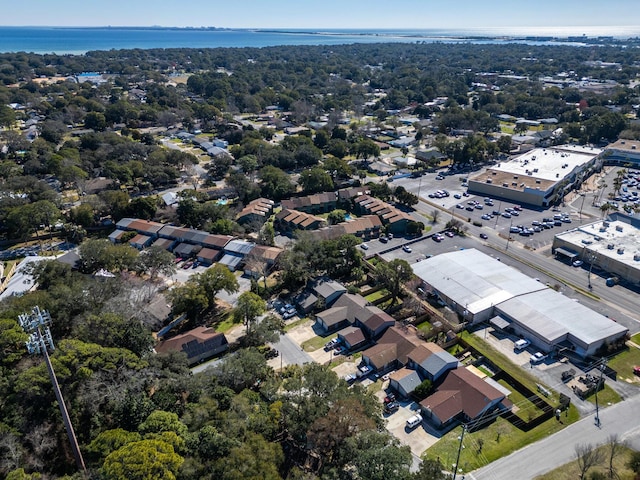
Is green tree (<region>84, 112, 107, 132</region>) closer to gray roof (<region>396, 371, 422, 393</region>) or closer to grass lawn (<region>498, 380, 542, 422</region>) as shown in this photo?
gray roof (<region>396, 371, 422, 393</region>)

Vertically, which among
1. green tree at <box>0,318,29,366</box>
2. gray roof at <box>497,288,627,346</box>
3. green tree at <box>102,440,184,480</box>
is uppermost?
green tree at <box>0,318,29,366</box>

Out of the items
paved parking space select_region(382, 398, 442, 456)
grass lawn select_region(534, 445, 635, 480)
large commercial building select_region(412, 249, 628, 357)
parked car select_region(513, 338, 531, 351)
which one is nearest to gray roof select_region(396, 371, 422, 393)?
paved parking space select_region(382, 398, 442, 456)

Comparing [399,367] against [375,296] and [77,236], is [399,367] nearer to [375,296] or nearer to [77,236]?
[375,296]

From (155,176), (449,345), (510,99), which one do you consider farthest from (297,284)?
(510,99)

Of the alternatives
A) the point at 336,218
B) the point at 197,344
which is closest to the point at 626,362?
the point at 336,218

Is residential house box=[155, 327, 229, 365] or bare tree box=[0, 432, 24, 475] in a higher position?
bare tree box=[0, 432, 24, 475]

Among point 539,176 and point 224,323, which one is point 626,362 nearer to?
point 224,323
